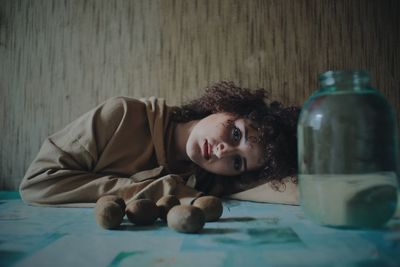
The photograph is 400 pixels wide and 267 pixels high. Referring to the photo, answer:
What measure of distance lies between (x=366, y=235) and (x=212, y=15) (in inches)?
38.6

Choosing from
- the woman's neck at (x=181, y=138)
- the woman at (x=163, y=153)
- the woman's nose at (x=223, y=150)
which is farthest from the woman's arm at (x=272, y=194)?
the woman's neck at (x=181, y=138)

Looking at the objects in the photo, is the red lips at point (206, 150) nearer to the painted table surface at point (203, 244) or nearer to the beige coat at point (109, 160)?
the beige coat at point (109, 160)

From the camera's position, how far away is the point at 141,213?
0.60 metres

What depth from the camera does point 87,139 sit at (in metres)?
0.96

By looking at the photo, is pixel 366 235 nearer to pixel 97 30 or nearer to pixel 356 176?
pixel 356 176

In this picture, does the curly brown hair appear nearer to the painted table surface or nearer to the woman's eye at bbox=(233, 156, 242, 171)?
the woman's eye at bbox=(233, 156, 242, 171)

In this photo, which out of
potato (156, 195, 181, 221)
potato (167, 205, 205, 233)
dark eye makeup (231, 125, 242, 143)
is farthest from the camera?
dark eye makeup (231, 125, 242, 143)

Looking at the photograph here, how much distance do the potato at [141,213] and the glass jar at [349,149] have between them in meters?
0.28

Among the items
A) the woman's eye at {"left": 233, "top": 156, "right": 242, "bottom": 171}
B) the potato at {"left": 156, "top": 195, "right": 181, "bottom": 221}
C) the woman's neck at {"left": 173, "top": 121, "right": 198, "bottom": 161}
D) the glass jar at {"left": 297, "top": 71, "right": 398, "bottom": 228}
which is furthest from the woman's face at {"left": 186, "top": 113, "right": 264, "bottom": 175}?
the glass jar at {"left": 297, "top": 71, "right": 398, "bottom": 228}

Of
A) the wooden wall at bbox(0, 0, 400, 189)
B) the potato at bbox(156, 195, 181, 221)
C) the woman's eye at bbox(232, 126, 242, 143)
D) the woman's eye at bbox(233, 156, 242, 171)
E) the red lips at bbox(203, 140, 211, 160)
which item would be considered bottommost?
the potato at bbox(156, 195, 181, 221)

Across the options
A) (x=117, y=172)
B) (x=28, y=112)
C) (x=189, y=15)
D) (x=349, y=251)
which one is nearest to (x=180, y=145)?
(x=117, y=172)

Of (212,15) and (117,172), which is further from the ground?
(212,15)

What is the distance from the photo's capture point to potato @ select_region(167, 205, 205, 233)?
538mm

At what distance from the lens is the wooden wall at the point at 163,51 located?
121 centimetres
